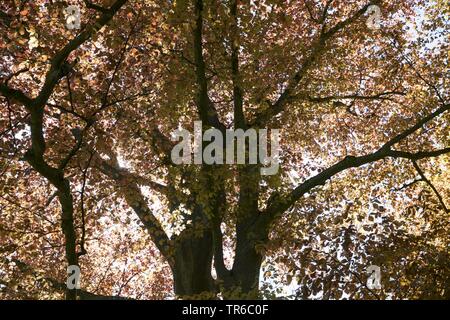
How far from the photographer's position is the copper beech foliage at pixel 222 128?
9.52 m

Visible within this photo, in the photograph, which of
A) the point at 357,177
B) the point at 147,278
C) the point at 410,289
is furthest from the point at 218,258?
the point at 147,278

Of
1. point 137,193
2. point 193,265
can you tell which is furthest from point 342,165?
point 137,193

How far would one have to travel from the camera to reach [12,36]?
9.98m

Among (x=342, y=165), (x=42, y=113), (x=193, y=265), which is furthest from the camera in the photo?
(x=193, y=265)

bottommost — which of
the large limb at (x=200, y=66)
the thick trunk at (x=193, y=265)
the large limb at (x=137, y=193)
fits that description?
the thick trunk at (x=193, y=265)

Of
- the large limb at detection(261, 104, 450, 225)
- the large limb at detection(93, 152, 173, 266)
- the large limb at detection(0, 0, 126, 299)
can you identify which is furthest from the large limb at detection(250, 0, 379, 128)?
the large limb at detection(0, 0, 126, 299)

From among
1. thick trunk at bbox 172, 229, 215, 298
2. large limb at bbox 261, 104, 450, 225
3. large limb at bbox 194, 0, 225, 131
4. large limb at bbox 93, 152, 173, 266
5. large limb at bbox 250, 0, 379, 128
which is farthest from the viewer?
large limb at bbox 250, 0, 379, 128

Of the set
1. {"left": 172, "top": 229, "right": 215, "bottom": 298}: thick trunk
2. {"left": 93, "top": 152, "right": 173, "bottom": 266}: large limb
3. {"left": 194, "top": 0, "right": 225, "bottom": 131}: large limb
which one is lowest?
{"left": 172, "top": 229, "right": 215, "bottom": 298}: thick trunk

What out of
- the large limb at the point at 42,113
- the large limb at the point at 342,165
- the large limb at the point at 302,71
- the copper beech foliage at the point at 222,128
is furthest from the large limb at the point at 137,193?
the large limb at the point at 302,71

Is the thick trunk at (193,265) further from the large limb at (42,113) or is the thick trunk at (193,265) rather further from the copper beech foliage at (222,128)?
the large limb at (42,113)

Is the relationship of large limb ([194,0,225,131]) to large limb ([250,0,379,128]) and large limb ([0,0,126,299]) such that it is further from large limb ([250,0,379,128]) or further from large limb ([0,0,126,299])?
large limb ([250,0,379,128])

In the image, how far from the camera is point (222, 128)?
13898 millimetres

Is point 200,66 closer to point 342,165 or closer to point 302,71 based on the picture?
point 302,71

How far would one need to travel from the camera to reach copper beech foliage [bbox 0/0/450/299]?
9.52m
